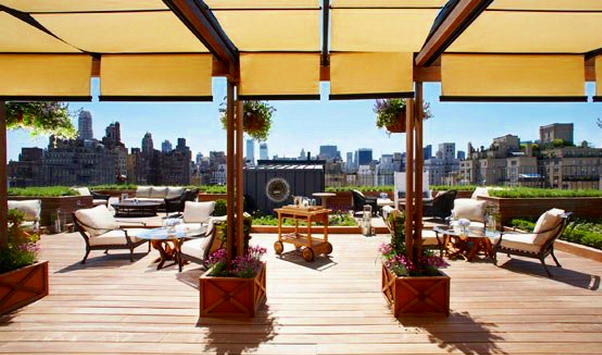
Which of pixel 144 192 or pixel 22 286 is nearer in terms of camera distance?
pixel 22 286

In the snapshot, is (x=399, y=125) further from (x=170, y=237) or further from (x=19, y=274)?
(x=19, y=274)

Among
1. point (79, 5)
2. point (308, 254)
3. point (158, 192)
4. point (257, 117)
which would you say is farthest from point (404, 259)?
A: point (158, 192)

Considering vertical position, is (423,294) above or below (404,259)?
below

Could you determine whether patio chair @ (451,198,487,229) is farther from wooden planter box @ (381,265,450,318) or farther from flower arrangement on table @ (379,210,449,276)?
wooden planter box @ (381,265,450,318)

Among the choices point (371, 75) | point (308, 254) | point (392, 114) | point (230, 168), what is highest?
point (371, 75)

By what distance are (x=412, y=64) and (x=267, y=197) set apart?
7.34 metres

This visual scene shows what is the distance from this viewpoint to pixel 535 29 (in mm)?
2947

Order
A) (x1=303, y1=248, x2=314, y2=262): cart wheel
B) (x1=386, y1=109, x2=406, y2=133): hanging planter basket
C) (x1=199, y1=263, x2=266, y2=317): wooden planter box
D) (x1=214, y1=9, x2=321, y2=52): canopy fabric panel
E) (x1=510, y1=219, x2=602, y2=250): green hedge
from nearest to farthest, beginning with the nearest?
(x1=214, y1=9, x2=321, y2=52): canopy fabric panel < (x1=199, y1=263, x2=266, y2=317): wooden planter box < (x1=386, y1=109, x2=406, y2=133): hanging planter basket < (x1=303, y1=248, x2=314, y2=262): cart wheel < (x1=510, y1=219, x2=602, y2=250): green hedge

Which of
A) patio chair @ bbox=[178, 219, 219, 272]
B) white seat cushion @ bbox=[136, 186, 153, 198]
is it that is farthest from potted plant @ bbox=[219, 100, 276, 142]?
white seat cushion @ bbox=[136, 186, 153, 198]

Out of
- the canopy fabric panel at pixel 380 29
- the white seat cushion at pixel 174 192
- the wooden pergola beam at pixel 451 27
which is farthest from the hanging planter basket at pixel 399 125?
the white seat cushion at pixel 174 192

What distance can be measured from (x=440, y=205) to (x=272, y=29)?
7506 mm

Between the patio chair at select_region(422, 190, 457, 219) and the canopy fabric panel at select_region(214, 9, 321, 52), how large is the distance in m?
6.74

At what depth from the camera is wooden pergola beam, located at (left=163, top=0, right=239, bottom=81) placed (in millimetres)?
2347

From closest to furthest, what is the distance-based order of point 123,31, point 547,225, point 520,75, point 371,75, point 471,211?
point 123,31
point 371,75
point 520,75
point 547,225
point 471,211
